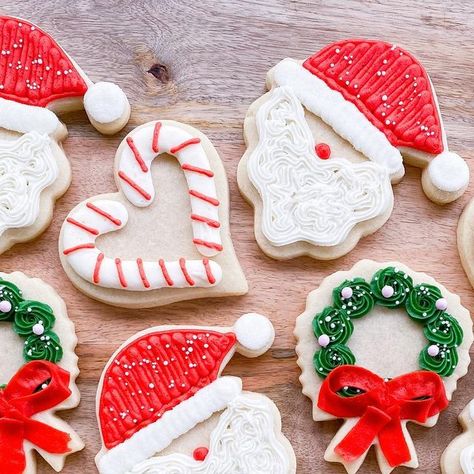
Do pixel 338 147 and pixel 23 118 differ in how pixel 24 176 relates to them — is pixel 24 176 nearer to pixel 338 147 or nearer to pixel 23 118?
pixel 23 118

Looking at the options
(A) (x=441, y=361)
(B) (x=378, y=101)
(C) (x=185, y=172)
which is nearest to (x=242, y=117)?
(C) (x=185, y=172)

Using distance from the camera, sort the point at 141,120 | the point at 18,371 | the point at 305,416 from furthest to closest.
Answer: the point at 141,120
the point at 305,416
the point at 18,371

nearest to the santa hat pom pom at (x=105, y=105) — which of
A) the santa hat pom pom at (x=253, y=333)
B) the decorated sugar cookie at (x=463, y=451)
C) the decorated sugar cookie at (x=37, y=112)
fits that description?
the decorated sugar cookie at (x=37, y=112)

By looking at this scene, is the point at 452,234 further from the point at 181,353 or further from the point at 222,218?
the point at 181,353

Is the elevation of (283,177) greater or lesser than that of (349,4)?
lesser

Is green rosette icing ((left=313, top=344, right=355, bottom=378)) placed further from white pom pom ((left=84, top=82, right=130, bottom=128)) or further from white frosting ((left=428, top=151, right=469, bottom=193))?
white pom pom ((left=84, top=82, right=130, bottom=128))

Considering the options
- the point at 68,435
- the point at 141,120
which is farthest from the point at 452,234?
the point at 68,435
